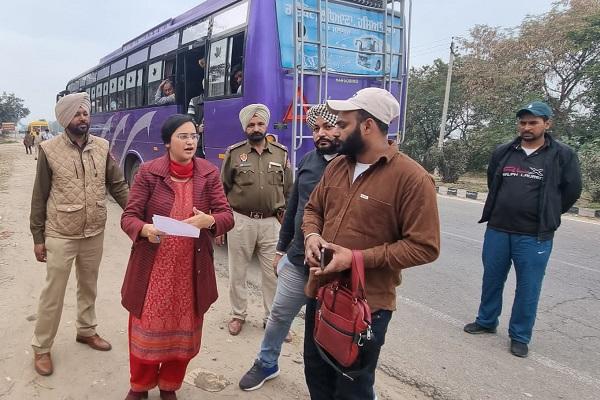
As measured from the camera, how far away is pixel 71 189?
2.69 metres

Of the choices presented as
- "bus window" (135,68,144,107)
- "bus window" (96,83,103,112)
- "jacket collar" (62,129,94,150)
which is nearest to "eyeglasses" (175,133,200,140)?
"jacket collar" (62,129,94,150)

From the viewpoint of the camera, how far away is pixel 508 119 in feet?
59.3

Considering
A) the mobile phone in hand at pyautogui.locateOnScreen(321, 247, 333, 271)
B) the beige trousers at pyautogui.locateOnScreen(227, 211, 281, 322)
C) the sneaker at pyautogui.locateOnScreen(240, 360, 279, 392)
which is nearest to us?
the mobile phone in hand at pyautogui.locateOnScreen(321, 247, 333, 271)

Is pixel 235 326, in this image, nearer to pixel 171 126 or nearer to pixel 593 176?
pixel 171 126

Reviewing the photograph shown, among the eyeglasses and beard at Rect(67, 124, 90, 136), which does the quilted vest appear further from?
the eyeglasses

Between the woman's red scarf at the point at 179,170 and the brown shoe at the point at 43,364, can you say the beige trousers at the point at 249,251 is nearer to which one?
the woman's red scarf at the point at 179,170

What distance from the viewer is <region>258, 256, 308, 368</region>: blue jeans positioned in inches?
98.8

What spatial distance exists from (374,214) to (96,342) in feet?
7.50

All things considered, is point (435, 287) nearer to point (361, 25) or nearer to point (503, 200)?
point (503, 200)

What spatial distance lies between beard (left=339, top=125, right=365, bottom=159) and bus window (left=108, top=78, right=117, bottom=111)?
29.5ft

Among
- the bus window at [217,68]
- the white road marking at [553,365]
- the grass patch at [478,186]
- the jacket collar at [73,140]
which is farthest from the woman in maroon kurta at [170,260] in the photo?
the grass patch at [478,186]

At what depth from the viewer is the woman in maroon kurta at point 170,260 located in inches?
87.7

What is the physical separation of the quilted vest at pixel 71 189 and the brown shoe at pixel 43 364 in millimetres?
763

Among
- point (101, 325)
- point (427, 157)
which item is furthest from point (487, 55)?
point (101, 325)
